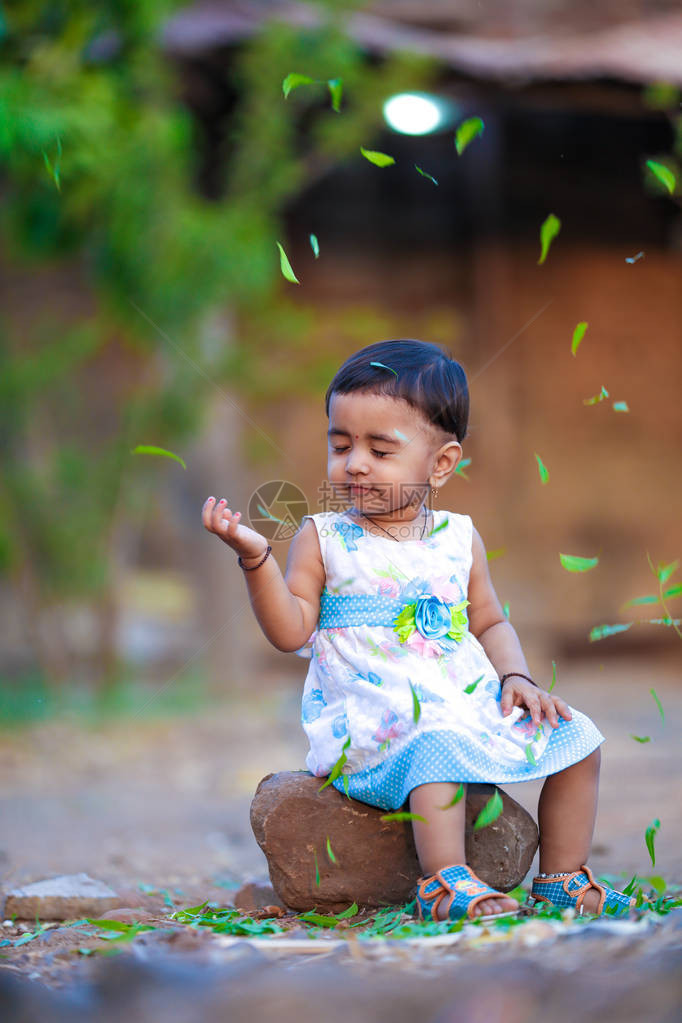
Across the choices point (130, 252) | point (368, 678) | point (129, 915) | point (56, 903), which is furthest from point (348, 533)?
point (130, 252)

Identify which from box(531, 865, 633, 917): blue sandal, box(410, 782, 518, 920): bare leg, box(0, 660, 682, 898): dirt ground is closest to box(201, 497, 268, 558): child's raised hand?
box(410, 782, 518, 920): bare leg

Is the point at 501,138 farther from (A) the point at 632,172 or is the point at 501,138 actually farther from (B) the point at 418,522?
(B) the point at 418,522

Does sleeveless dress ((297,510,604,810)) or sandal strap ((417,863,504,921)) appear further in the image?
sleeveless dress ((297,510,604,810))

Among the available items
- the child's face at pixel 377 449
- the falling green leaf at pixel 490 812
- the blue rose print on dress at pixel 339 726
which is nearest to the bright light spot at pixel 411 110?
the child's face at pixel 377 449

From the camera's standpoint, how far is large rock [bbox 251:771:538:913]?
204 centimetres

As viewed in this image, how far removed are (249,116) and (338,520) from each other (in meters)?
4.09

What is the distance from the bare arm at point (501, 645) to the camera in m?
2.05

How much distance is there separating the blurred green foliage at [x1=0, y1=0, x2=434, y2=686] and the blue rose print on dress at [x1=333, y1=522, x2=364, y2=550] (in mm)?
2813

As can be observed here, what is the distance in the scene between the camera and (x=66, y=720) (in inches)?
216

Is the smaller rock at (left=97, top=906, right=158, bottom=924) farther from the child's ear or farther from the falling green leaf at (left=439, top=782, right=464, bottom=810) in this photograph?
the child's ear

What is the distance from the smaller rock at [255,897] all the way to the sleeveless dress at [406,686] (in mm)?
425

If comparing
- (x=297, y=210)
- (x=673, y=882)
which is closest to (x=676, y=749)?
(x=673, y=882)

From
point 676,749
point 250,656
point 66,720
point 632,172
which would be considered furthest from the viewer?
point 632,172

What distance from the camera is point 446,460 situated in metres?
2.13
